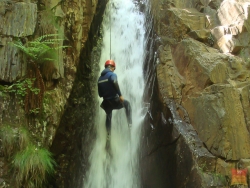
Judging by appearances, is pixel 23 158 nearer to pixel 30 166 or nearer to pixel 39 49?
pixel 30 166

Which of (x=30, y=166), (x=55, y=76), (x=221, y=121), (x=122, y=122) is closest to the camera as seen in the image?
(x=30, y=166)

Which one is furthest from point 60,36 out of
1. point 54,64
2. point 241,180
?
point 241,180

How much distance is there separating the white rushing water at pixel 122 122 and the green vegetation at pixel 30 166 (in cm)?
276

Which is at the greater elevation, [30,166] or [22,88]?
[22,88]

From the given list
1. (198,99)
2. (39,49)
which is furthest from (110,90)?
(198,99)

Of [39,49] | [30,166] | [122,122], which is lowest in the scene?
[30,166]

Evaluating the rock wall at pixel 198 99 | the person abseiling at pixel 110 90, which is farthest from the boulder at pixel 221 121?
the person abseiling at pixel 110 90

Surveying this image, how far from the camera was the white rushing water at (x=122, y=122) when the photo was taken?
8.00m

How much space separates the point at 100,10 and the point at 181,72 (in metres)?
4.06

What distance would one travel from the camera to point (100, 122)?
8.73 metres

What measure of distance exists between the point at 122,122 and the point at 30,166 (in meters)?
3.86

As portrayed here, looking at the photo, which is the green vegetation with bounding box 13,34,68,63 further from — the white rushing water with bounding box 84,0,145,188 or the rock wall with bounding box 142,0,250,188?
the rock wall with bounding box 142,0,250,188

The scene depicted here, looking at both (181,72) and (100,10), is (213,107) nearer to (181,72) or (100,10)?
(181,72)

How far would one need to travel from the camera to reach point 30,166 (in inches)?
208
